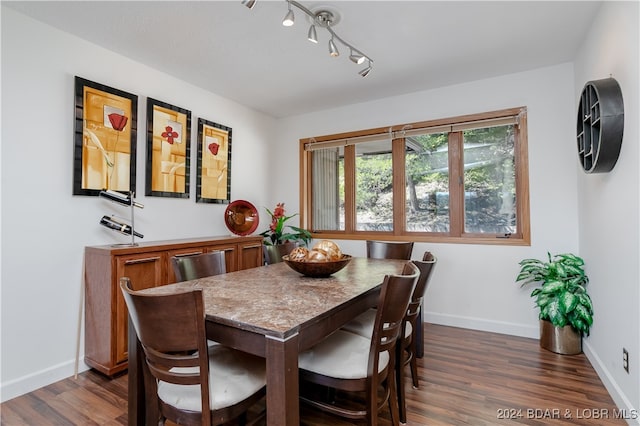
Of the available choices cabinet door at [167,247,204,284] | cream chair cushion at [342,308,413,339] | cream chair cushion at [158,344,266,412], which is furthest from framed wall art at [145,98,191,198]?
cream chair cushion at [342,308,413,339]

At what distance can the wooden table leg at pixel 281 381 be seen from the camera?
106 centimetres

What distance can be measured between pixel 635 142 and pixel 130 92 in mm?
3659

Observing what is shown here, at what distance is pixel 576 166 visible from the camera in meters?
3.00

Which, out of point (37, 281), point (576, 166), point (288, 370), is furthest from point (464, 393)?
point (37, 281)

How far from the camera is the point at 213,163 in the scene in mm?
3707

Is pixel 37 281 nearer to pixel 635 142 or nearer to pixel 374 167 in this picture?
pixel 374 167

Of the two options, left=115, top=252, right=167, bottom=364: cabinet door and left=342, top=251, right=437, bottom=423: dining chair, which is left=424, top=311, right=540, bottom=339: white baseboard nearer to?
left=342, top=251, right=437, bottom=423: dining chair

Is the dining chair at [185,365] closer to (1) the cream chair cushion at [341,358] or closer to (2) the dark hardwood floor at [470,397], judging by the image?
(1) the cream chair cushion at [341,358]

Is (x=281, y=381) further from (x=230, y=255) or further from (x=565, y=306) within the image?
(x=565, y=306)

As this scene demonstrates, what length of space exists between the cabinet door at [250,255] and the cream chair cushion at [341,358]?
1.90m

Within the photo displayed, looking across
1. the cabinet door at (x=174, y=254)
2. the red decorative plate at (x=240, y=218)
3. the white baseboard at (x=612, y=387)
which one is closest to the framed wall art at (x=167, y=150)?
the red decorative plate at (x=240, y=218)

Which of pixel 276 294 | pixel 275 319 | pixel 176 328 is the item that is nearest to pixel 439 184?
pixel 276 294

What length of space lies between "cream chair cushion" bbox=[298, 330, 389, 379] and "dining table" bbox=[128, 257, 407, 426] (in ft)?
0.66

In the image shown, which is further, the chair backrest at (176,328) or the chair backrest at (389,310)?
the chair backrest at (389,310)
